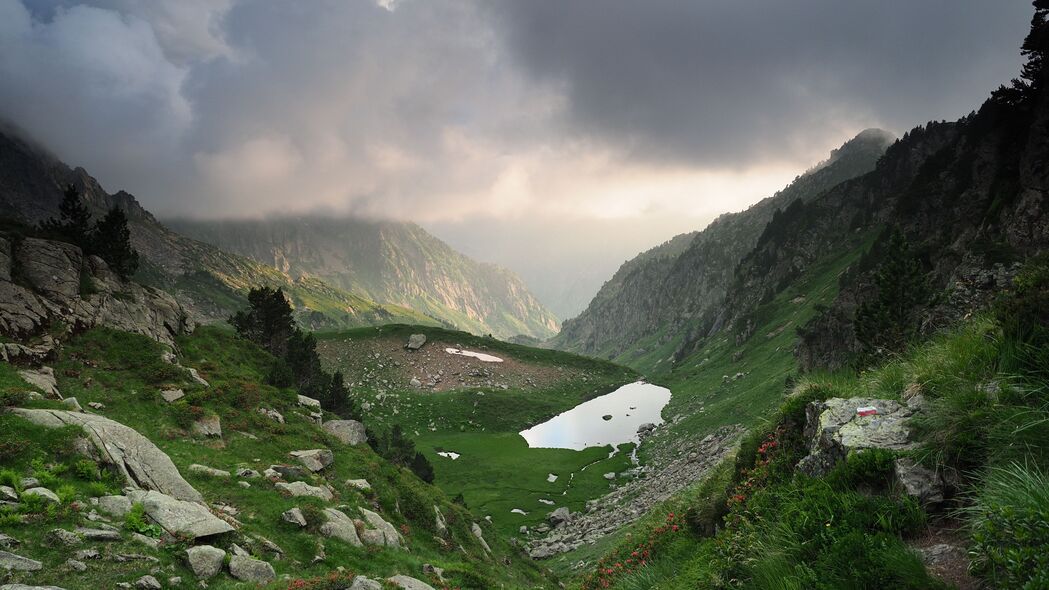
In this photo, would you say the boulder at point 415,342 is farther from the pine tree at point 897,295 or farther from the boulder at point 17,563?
the boulder at point 17,563

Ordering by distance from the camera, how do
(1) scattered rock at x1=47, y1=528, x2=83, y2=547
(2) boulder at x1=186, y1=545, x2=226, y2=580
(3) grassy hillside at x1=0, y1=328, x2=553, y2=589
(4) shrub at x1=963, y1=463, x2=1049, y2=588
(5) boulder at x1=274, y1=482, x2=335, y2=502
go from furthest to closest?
(5) boulder at x1=274, y1=482, x2=335, y2=502 < (2) boulder at x1=186, y1=545, x2=226, y2=580 < (3) grassy hillside at x1=0, y1=328, x2=553, y2=589 < (1) scattered rock at x1=47, y1=528, x2=83, y2=547 < (4) shrub at x1=963, y1=463, x2=1049, y2=588

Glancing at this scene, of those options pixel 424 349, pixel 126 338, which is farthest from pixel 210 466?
pixel 424 349

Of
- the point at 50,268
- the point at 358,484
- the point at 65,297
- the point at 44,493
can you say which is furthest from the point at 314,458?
the point at 50,268

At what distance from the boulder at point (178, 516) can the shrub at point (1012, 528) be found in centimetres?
1635

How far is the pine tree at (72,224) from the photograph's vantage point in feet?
114

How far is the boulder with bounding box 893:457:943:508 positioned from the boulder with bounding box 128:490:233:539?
16.1 metres

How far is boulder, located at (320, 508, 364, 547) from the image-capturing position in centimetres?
1752

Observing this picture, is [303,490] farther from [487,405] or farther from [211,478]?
[487,405]

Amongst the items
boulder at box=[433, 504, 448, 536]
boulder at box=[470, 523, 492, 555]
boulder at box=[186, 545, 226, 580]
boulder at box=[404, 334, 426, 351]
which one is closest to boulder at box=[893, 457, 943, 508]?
Result: boulder at box=[186, 545, 226, 580]

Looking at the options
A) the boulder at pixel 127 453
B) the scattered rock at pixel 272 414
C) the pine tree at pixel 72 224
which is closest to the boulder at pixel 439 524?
the scattered rock at pixel 272 414

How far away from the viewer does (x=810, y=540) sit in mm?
6020

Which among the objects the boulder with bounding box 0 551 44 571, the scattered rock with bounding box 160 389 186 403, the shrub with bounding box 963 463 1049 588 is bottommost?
the shrub with bounding box 963 463 1049 588

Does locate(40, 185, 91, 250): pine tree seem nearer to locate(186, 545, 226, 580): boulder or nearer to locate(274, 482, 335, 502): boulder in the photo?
locate(274, 482, 335, 502): boulder

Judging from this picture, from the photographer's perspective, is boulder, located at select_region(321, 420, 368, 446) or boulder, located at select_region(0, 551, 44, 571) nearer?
boulder, located at select_region(0, 551, 44, 571)
